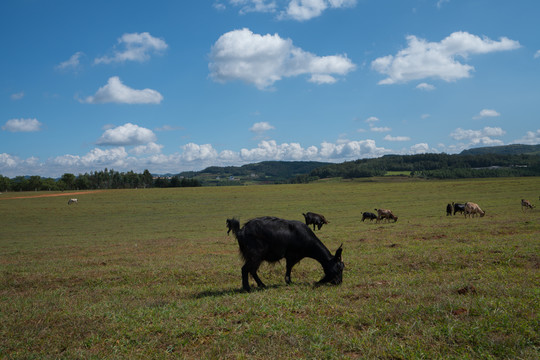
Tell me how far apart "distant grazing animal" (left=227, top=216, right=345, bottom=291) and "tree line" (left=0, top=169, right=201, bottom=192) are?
12266cm

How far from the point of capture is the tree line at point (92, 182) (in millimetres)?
114438

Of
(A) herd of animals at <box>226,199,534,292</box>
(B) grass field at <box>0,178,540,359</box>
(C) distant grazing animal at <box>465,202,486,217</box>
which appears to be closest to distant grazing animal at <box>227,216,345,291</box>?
(A) herd of animals at <box>226,199,534,292</box>

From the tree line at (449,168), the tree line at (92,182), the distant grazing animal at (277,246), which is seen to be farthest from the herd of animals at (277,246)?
the tree line at (449,168)

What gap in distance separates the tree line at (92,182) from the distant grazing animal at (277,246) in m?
123

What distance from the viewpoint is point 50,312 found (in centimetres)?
782

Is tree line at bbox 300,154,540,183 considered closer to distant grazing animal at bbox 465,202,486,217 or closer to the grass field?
distant grazing animal at bbox 465,202,486,217

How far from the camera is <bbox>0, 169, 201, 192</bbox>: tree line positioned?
4505 inches

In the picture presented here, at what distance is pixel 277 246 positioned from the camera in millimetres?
9406

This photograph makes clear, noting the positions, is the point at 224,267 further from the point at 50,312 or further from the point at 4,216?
the point at 4,216

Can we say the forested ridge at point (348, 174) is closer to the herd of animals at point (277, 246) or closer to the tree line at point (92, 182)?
the tree line at point (92, 182)

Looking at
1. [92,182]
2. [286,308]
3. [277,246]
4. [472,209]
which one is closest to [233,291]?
[277,246]

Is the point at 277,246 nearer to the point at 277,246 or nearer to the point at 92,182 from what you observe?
the point at 277,246

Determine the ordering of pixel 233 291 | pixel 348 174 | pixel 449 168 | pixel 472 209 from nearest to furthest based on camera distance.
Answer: pixel 233 291 < pixel 472 209 < pixel 348 174 < pixel 449 168

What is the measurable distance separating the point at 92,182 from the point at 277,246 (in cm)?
14850
